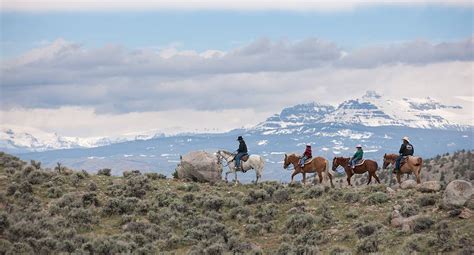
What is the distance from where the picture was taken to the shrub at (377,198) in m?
37.6

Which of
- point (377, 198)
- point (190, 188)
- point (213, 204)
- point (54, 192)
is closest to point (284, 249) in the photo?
point (377, 198)

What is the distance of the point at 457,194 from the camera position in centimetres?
3322

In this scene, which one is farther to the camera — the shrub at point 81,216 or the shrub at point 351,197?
the shrub at point 351,197

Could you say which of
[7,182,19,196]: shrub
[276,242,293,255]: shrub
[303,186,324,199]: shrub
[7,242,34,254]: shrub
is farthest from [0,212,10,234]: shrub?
Answer: [303,186,324,199]: shrub

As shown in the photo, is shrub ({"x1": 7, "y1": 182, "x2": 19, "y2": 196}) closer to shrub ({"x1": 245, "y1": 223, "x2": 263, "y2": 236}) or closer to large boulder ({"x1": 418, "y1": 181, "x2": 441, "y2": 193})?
shrub ({"x1": 245, "y1": 223, "x2": 263, "y2": 236})

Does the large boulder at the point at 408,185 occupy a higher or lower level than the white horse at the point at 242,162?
lower

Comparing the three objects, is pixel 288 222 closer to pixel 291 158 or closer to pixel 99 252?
pixel 99 252

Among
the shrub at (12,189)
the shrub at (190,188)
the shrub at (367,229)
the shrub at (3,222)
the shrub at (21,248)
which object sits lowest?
the shrub at (21,248)

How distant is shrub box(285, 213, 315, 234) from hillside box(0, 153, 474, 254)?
5cm

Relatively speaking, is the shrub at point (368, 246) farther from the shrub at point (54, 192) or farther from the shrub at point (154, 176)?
the shrub at point (154, 176)

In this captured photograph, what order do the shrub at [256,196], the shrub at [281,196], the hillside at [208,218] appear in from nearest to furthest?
the hillside at [208,218] → the shrub at [281,196] → the shrub at [256,196]

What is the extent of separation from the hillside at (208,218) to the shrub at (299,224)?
5 cm

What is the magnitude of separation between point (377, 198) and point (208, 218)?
910cm

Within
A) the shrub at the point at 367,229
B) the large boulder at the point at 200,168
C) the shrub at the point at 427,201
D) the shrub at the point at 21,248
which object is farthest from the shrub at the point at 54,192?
the shrub at the point at 427,201
